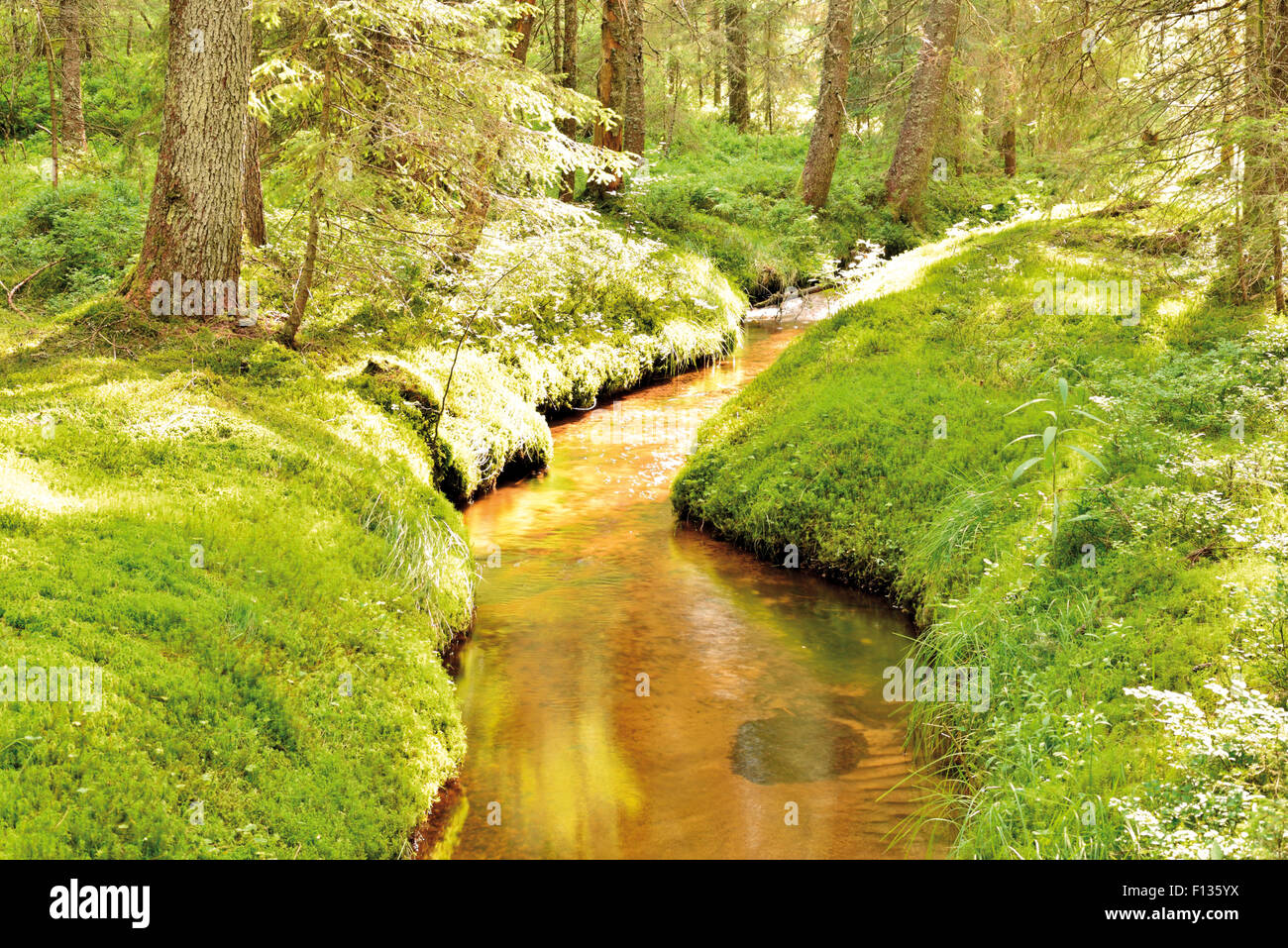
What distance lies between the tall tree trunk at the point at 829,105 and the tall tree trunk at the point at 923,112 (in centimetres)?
163

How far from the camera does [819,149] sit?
2169 cm

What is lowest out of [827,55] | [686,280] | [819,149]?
[686,280]

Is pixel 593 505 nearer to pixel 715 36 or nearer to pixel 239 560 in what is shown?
pixel 239 560

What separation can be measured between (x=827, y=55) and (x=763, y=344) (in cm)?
816

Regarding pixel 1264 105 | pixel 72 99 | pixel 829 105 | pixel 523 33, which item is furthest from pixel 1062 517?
pixel 72 99

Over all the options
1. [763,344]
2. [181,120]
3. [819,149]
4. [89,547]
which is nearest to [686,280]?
[763,344]

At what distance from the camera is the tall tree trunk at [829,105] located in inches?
794

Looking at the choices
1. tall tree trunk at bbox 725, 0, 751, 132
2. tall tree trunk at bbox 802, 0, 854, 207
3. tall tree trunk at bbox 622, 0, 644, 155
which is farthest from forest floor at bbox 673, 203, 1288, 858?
tall tree trunk at bbox 725, 0, 751, 132

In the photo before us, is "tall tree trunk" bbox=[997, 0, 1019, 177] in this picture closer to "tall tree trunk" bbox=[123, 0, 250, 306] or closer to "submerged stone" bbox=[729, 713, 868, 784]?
"tall tree trunk" bbox=[123, 0, 250, 306]

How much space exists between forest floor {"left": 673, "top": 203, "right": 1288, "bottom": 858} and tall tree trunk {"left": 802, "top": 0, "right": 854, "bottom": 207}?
30.1 feet

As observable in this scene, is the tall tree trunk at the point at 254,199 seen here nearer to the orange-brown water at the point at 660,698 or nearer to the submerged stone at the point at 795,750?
the orange-brown water at the point at 660,698

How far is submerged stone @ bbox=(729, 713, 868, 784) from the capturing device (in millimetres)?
5711

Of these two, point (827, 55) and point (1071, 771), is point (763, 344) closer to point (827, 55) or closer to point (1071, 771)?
point (827, 55)

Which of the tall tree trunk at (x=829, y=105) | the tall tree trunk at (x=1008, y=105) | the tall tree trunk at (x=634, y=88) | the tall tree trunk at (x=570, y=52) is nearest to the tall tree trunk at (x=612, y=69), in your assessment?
the tall tree trunk at (x=634, y=88)
